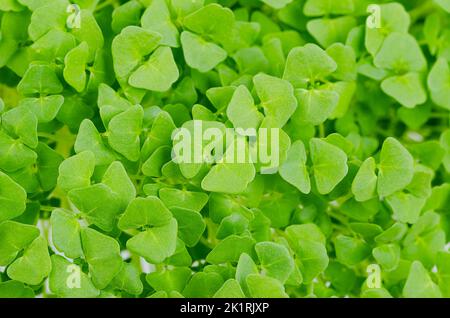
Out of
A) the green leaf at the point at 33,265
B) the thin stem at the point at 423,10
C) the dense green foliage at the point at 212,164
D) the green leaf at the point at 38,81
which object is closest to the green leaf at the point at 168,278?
the dense green foliage at the point at 212,164

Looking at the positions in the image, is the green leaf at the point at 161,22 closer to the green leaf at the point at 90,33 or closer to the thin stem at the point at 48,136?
the green leaf at the point at 90,33

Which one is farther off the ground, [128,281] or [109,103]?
[109,103]

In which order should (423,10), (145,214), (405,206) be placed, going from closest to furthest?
(145,214) → (405,206) → (423,10)

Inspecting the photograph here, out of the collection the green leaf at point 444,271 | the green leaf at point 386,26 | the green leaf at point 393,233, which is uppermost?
the green leaf at point 386,26

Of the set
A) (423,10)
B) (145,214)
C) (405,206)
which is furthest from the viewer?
(423,10)

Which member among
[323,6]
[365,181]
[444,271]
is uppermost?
[323,6]

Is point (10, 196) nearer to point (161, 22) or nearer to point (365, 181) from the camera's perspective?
point (161, 22)

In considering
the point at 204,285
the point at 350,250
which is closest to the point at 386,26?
the point at 350,250

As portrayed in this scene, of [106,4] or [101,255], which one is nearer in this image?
[101,255]

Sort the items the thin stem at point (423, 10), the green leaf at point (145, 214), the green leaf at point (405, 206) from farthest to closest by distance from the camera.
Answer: the thin stem at point (423, 10)
the green leaf at point (405, 206)
the green leaf at point (145, 214)
